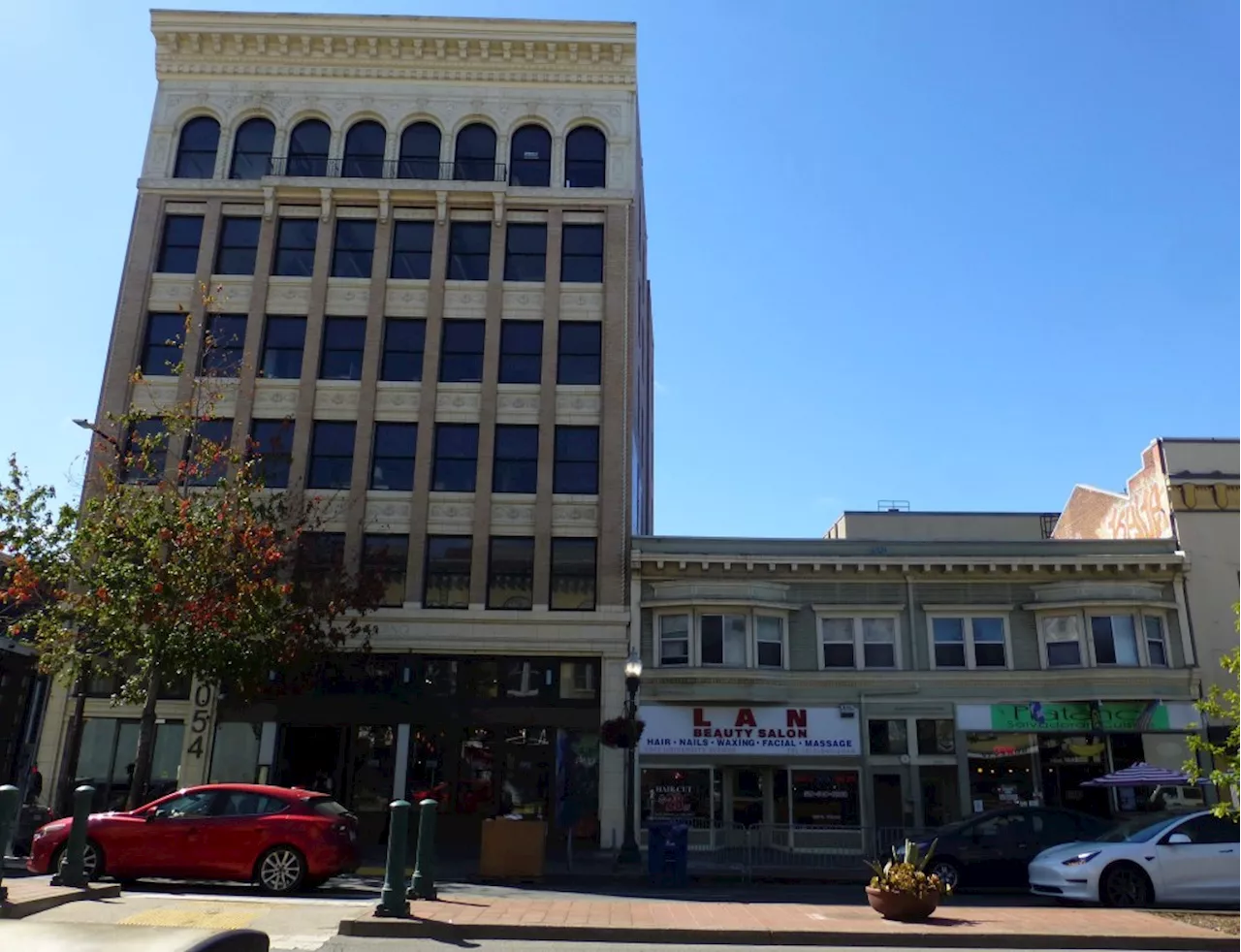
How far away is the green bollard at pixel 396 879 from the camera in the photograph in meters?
11.4

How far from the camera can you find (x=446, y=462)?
27.9 m

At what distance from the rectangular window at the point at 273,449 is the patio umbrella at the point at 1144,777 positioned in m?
22.0

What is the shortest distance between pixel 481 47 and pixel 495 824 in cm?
2380

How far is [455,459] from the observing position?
27875 millimetres

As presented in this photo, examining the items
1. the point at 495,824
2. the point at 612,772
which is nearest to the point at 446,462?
the point at 612,772

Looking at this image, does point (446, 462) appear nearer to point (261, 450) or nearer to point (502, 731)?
point (261, 450)

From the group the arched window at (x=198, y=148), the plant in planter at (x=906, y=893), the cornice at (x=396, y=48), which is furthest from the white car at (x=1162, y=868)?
the arched window at (x=198, y=148)

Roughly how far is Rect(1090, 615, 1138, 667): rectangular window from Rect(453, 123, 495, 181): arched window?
21.6 meters

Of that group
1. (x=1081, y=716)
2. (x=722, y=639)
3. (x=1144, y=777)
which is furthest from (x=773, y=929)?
(x=1081, y=716)

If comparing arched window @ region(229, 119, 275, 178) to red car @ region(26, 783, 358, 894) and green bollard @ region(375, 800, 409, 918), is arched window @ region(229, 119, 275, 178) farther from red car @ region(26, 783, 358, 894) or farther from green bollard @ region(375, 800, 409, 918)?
green bollard @ region(375, 800, 409, 918)

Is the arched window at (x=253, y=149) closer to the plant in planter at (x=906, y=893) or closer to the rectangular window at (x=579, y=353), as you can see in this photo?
the rectangular window at (x=579, y=353)

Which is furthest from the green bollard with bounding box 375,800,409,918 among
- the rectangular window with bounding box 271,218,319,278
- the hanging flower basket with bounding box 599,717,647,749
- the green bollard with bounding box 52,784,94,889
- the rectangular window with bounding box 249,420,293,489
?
the rectangular window with bounding box 271,218,319,278

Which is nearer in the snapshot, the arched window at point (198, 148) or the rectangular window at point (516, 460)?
the rectangular window at point (516, 460)

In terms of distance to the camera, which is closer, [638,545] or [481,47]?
[638,545]
